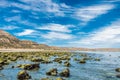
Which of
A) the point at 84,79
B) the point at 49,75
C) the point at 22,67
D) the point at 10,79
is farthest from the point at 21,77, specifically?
the point at 22,67

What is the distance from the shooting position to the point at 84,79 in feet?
126

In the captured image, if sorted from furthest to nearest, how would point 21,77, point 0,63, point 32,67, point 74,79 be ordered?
point 0,63, point 32,67, point 74,79, point 21,77

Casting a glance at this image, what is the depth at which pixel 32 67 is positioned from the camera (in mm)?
48000

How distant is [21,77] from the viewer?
116ft

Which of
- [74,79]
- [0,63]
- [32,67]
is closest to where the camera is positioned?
[74,79]

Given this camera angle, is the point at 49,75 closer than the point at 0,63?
Yes

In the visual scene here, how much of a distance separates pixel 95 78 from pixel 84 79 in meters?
2.14

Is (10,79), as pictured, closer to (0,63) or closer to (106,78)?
(106,78)

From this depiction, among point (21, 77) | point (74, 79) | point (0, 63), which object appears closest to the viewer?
point (21, 77)

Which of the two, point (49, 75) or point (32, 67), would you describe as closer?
point (49, 75)

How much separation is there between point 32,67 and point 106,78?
1527 cm

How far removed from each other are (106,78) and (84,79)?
3.74 m

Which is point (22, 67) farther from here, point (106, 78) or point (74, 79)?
point (106, 78)

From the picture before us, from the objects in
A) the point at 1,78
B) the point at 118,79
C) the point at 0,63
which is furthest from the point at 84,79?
the point at 0,63
